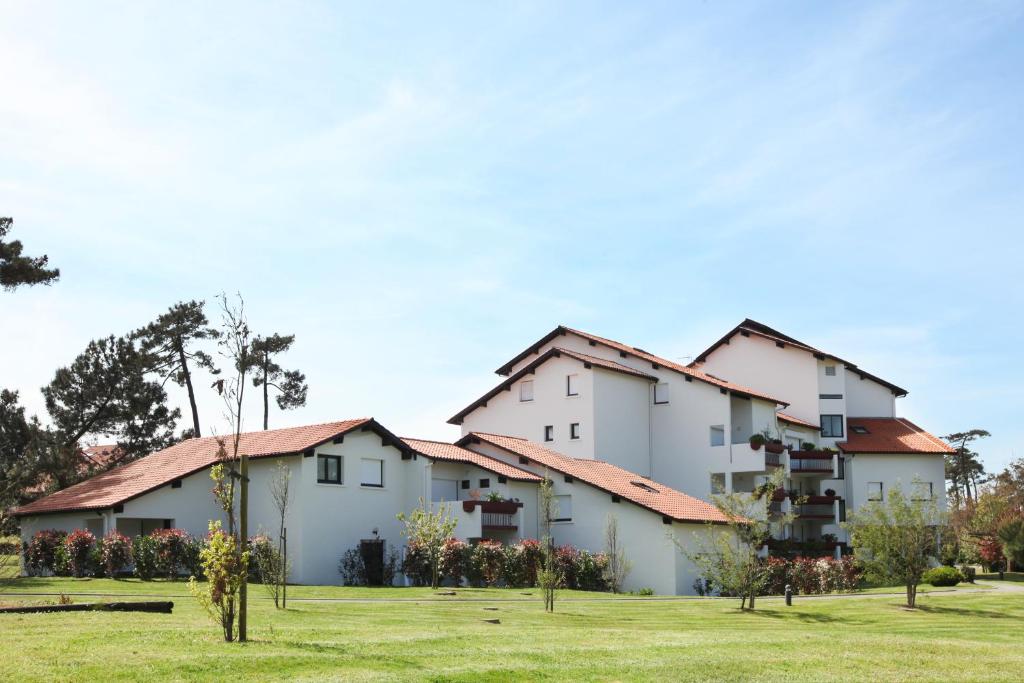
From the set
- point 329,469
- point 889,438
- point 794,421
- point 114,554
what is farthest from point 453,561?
point 889,438

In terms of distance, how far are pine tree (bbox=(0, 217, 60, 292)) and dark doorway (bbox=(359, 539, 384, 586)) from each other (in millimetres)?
17743

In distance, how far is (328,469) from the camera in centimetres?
4353

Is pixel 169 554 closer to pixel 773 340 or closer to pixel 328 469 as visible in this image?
pixel 328 469

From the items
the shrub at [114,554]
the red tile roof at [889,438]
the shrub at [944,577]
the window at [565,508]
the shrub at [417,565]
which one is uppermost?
the red tile roof at [889,438]

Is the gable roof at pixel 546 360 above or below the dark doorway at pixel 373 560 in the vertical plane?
above

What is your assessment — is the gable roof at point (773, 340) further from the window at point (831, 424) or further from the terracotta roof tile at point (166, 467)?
the terracotta roof tile at point (166, 467)

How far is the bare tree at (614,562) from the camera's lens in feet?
138

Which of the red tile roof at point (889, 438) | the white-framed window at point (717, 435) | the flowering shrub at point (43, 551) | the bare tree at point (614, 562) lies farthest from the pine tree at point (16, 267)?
the red tile roof at point (889, 438)

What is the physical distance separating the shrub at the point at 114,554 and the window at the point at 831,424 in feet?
143

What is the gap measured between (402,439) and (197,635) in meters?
31.1

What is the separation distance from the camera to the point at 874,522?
34.1 m

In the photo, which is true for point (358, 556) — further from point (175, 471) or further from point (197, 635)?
point (197, 635)

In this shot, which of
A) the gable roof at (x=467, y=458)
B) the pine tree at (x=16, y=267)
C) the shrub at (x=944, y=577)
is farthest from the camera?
the gable roof at (x=467, y=458)

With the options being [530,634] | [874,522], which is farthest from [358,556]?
[530,634]
